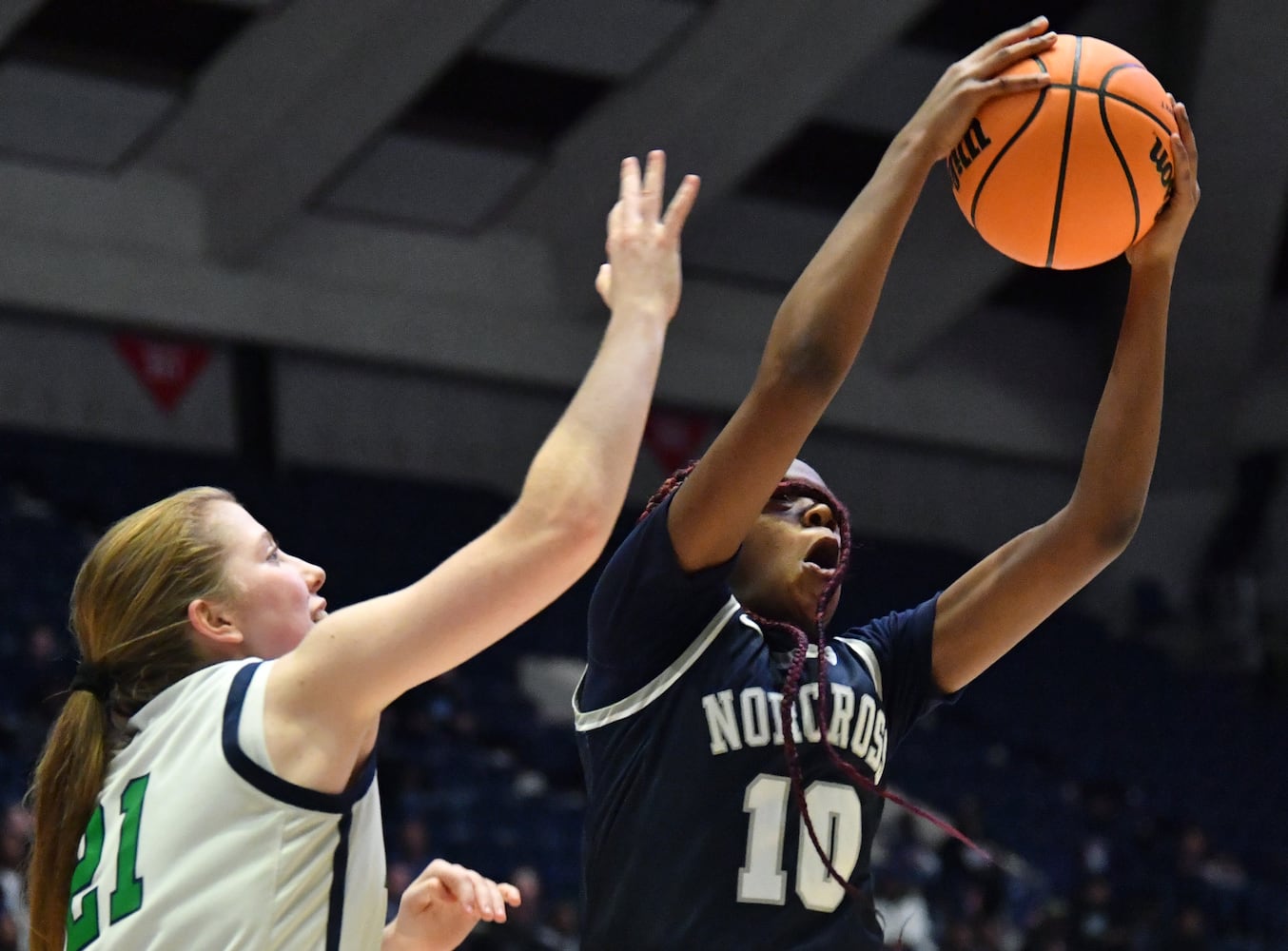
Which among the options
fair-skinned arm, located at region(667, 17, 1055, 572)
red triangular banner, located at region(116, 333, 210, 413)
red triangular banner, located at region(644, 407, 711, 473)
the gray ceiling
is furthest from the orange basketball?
red triangular banner, located at region(644, 407, 711, 473)

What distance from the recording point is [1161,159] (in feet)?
8.25

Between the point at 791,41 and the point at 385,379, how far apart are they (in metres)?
5.00

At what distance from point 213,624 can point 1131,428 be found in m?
1.39

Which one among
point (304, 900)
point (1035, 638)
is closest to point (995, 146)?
point (304, 900)

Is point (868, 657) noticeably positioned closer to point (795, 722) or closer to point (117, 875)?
point (795, 722)

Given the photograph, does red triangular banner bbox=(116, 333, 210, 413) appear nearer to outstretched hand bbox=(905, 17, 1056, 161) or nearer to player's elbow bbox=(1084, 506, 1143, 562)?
player's elbow bbox=(1084, 506, 1143, 562)

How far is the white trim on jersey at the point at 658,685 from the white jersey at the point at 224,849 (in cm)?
40

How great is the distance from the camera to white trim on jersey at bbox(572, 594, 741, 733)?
229 cm

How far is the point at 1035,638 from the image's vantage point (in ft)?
53.7

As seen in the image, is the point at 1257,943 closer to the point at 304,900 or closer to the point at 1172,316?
the point at 1172,316

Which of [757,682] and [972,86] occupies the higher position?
[972,86]

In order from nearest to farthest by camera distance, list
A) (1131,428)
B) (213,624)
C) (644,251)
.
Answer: (644,251)
(213,624)
(1131,428)

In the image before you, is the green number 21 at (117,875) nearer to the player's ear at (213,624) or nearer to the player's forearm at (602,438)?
the player's ear at (213,624)

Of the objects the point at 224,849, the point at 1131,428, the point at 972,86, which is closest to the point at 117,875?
the point at 224,849
